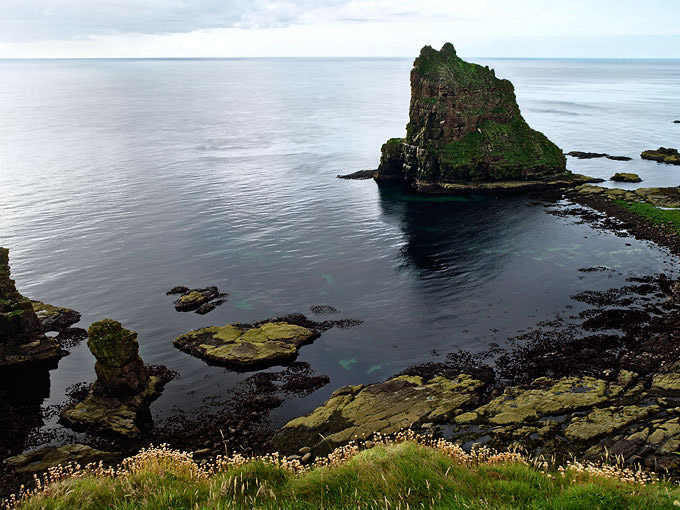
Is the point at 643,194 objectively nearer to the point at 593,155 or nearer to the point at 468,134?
the point at 468,134

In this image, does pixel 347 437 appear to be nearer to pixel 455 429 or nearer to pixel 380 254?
pixel 455 429

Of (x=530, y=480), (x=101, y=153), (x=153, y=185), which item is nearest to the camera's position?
(x=530, y=480)

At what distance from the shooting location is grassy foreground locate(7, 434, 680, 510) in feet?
38.7

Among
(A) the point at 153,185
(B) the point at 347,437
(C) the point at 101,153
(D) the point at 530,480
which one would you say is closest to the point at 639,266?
(B) the point at 347,437

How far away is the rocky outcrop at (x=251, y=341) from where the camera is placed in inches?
1763

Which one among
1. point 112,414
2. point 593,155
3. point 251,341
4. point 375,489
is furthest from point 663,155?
point 375,489

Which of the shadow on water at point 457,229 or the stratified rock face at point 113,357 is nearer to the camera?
the stratified rock face at point 113,357

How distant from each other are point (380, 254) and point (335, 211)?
23608 millimetres

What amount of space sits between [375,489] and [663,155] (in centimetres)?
14045

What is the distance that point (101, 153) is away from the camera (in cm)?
14275

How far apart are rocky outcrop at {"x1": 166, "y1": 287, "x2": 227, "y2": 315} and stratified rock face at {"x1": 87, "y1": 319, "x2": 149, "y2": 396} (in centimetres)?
1494

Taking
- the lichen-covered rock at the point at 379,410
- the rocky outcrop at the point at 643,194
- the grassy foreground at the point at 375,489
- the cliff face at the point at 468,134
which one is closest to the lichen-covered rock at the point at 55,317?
the lichen-covered rock at the point at 379,410

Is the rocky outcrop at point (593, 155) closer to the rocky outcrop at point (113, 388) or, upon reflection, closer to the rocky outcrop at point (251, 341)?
the rocky outcrop at point (251, 341)

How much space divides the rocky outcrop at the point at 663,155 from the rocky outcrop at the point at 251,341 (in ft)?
364
